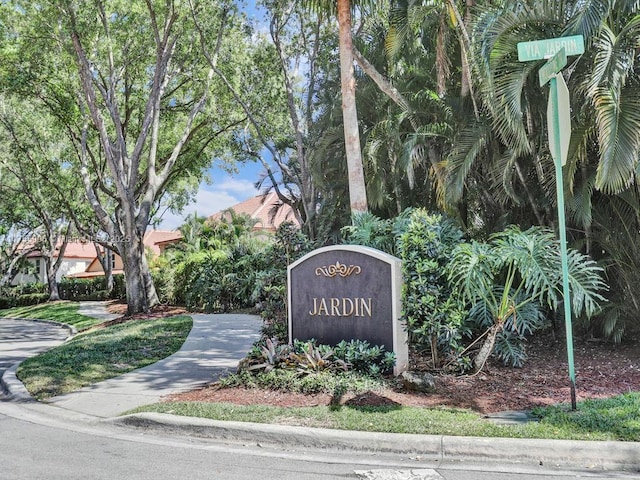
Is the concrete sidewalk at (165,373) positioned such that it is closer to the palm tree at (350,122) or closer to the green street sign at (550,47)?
the palm tree at (350,122)

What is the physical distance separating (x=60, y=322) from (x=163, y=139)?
9.47 m

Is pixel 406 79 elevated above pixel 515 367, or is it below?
above

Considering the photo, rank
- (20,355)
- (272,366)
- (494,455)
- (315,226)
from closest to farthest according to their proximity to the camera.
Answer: (494,455)
(272,366)
(20,355)
(315,226)

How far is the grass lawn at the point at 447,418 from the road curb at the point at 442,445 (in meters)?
0.16

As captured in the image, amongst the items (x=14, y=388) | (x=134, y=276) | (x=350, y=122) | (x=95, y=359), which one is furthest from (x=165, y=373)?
(x=134, y=276)

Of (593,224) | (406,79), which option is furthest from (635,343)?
(406,79)

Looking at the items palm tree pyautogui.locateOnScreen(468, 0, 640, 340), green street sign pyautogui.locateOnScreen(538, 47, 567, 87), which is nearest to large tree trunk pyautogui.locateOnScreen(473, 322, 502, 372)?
palm tree pyautogui.locateOnScreen(468, 0, 640, 340)

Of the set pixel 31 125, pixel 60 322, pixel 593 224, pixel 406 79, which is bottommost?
pixel 60 322

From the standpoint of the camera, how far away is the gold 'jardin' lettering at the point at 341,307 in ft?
26.3

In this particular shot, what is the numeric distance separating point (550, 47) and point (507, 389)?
4233 mm

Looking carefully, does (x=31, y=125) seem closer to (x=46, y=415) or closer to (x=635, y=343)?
(x=46, y=415)

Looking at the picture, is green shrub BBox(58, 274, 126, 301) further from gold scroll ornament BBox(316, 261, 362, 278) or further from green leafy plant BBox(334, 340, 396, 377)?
green leafy plant BBox(334, 340, 396, 377)

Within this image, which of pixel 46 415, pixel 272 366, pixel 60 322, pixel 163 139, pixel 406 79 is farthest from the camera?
pixel 163 139

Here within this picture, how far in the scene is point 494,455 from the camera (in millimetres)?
5098
